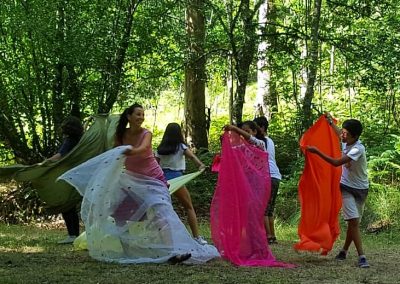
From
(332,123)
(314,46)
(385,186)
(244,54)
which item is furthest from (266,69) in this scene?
(332,123)

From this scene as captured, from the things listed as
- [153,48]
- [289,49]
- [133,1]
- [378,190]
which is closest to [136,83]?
[153,48]

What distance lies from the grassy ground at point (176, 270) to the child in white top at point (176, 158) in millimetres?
799

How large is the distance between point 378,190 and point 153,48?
5.05 m

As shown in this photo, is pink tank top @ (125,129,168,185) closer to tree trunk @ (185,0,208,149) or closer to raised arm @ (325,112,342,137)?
raised arm @ (325,112,342,137)

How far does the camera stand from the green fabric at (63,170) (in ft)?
22.0

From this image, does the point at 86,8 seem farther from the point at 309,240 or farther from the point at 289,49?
the point at 309,240

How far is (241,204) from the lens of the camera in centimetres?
580

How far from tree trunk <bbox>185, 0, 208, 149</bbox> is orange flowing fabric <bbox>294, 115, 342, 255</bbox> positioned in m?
5.20

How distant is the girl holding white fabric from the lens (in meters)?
5.50

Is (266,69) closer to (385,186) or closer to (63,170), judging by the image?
(385,186)

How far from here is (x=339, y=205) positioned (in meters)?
6.20

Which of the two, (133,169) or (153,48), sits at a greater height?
(153,48)

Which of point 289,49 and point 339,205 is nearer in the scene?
point 339,205

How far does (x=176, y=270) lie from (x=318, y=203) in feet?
6.35
